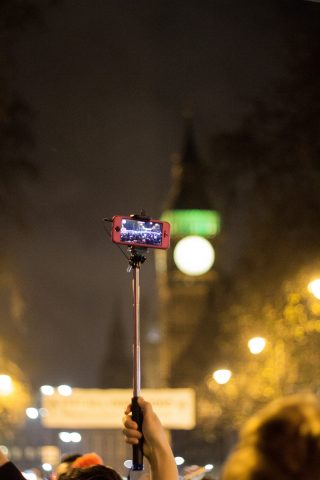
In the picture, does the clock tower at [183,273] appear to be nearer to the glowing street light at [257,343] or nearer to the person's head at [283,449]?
the glowing street light at [257,343]

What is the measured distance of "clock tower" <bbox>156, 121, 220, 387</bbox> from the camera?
4097 inches

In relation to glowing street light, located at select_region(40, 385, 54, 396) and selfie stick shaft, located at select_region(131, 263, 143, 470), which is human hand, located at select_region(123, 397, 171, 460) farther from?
glowing street light, located at select_region(40, 385, 54, 396)

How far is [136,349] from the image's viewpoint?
445 centimetres

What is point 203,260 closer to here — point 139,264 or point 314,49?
point 314,49

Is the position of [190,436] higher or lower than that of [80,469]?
higher

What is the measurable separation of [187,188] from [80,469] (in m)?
107

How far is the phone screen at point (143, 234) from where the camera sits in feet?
15.0

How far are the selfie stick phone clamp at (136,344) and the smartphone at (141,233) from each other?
39 millimetres

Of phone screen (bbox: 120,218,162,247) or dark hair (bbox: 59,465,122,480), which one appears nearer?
dark hair (bbox: 59,465,122,480)

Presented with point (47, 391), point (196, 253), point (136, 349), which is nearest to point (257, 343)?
point (47, 391)

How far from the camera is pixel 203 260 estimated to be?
6662cm

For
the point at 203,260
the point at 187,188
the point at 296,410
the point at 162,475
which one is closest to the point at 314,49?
the point at 162,475

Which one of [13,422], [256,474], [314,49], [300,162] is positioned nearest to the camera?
[256,474]

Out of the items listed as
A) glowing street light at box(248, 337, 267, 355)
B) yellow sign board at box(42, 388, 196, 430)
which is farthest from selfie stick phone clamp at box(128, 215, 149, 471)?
glowing street light at box(248, 337, 267, 355)
